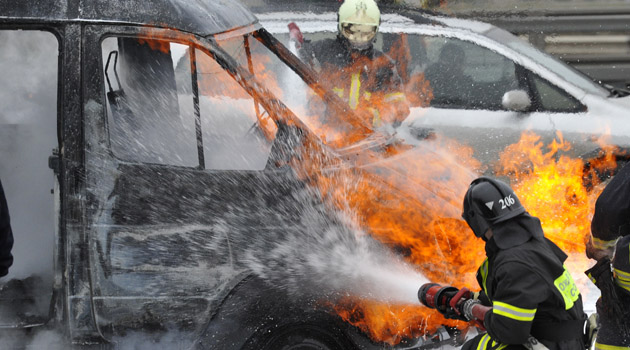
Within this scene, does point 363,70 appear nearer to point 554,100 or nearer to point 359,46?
point 359,46

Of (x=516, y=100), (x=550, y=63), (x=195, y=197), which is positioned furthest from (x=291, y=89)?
(x=550, y=63)

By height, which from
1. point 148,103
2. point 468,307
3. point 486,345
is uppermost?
point 148,103

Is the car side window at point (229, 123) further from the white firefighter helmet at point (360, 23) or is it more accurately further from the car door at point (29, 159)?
the white firefighter helmet at point (360, 23)

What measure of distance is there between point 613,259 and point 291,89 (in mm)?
2033

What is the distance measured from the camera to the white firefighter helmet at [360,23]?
6918 millimetres

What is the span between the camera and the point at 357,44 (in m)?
6.95

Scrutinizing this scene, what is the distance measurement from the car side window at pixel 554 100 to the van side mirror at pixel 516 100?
16 cm

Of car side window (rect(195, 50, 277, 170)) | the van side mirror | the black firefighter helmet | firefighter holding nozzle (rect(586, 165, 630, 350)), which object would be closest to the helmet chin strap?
the van side mirror

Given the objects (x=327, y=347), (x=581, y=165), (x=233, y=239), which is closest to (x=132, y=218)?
(x=233, y=239)

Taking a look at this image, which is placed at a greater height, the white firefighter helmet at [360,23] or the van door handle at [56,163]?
the white firefighter helmet at [360,23]

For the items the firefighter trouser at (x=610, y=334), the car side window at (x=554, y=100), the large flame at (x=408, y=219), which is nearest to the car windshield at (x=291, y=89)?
the large flame at (x=408, y=219)

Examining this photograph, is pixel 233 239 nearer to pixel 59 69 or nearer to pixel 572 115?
pixel 59 69

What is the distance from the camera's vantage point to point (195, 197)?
4305mm

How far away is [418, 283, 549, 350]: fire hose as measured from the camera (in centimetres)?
380
